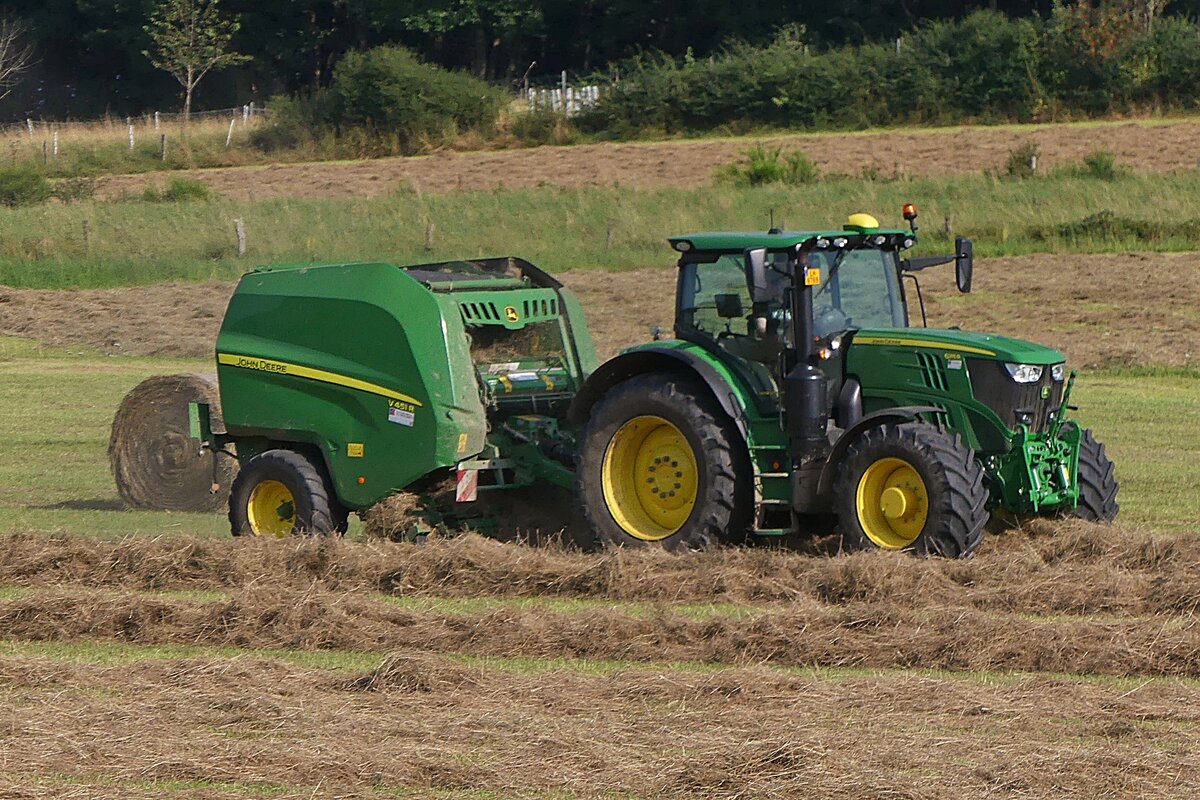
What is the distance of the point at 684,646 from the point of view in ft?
26.0

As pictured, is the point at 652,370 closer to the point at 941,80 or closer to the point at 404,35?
the point at 941,80

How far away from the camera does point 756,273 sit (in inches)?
365

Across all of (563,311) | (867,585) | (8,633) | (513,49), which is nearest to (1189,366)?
(563,311)

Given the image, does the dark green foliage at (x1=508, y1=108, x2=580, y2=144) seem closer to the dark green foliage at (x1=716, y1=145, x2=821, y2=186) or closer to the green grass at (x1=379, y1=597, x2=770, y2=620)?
the dark green foliage at (x1=716, y1=145, x2=821, y2=186)

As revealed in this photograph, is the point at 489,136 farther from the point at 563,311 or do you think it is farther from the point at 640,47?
the point at 563,311

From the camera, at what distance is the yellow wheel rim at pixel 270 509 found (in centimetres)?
1114

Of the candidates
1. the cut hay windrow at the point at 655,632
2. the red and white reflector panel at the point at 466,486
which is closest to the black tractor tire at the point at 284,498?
the red and white reflector panel at the point at 466,486

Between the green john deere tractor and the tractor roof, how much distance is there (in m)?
0.02

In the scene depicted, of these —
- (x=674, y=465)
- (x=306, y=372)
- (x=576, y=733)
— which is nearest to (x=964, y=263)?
(x=674, y=465)

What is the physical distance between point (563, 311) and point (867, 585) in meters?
3.59

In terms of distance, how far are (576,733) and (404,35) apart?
63.1 m

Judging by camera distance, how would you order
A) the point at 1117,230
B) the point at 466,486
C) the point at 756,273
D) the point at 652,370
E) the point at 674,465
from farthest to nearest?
the point at 1117,230, the point at 466,486, the point at 652,370, the point at 674,465, the point at 756,273

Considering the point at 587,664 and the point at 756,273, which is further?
the point at 756,273

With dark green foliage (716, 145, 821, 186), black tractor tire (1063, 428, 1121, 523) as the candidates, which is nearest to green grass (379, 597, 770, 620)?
black tractor tire (1063, 428, 1121, 523)
